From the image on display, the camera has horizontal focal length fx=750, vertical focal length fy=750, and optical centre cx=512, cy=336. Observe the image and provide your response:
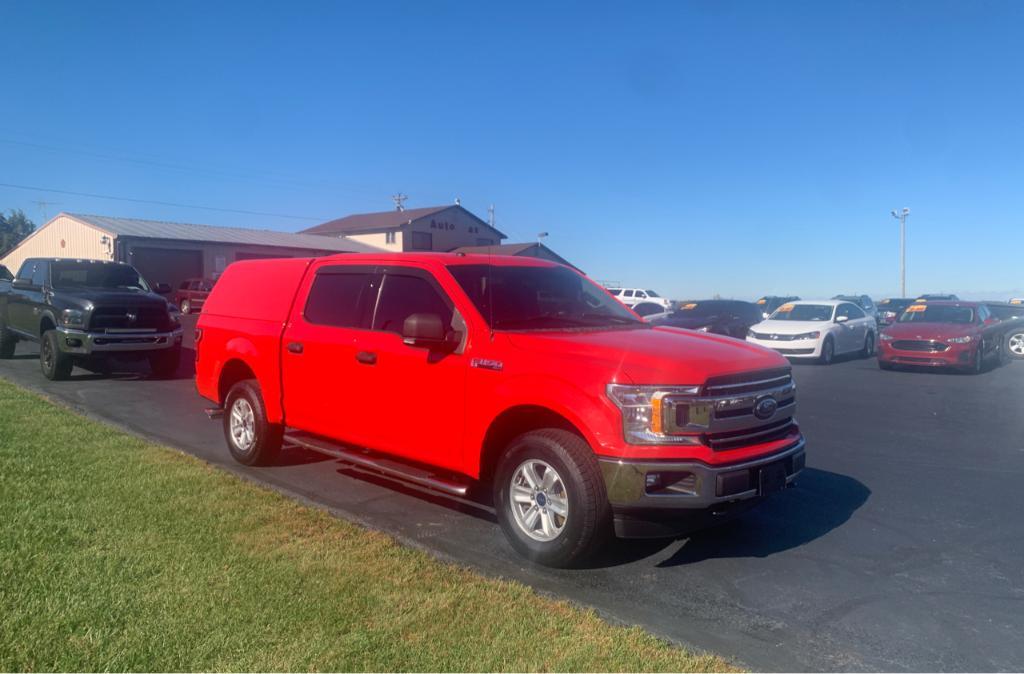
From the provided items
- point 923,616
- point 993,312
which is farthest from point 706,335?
point 993,312

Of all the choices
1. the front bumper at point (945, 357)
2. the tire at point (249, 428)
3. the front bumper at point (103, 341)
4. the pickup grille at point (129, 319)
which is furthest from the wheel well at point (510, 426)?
the front bumper at point (945, 357)

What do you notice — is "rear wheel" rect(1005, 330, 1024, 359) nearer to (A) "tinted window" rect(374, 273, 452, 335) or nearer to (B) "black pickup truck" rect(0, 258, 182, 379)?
(A) "tinted window" rect(374, 273, 452, 335)

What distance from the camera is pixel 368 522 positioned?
541cm

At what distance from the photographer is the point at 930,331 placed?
15.6m

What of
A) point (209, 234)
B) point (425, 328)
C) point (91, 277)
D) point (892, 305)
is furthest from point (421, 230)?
point (425, 328)

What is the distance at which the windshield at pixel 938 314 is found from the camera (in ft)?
53.9

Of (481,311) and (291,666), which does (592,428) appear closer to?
(481,311)

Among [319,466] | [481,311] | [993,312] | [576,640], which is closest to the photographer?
[576,640]

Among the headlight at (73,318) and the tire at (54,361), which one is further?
the tire at (54,361)

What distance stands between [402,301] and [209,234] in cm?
3612

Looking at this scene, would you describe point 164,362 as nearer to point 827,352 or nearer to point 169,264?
point 827,352

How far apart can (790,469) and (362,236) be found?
4447 cm

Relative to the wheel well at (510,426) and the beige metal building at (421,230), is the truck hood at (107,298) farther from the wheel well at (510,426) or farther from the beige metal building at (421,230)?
the beige metal building at (421,230)

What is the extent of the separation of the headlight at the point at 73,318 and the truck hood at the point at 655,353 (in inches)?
379
